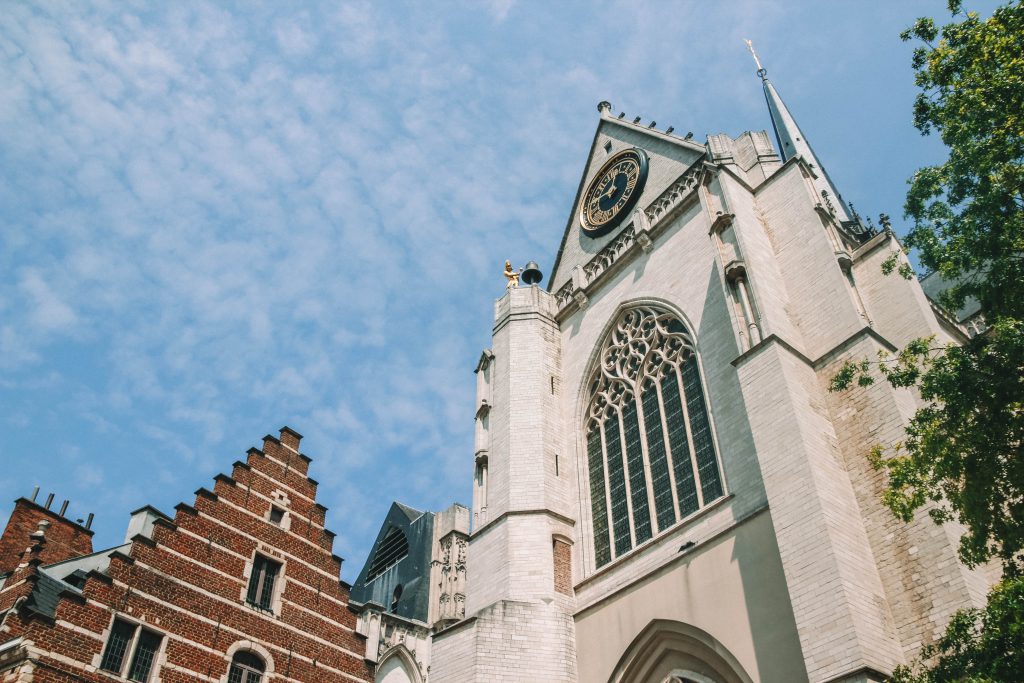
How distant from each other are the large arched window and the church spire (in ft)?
40.7

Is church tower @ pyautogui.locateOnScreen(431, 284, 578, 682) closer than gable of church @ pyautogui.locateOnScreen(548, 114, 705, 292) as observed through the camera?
Yes

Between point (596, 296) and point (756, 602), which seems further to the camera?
point (596, 296)

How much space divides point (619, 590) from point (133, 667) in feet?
24.4

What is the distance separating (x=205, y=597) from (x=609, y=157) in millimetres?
14431

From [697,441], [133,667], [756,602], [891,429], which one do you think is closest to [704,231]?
[697,441]

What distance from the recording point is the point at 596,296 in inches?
749

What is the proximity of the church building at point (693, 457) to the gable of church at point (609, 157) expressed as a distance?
3.8 inches

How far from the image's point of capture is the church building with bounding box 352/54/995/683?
1060 centimetres

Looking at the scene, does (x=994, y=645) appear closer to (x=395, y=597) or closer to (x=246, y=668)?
(x=246, y=668)

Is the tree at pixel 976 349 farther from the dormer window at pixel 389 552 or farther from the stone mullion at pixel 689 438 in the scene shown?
the dormer window at pixel 389 552

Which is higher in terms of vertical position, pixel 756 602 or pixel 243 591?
pixel 243 591

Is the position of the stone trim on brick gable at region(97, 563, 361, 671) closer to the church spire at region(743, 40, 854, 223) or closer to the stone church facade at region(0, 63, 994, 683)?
the stone church facade at region(0, 63, 994, 683)

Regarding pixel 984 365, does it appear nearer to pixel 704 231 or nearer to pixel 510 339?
pixel 704 231

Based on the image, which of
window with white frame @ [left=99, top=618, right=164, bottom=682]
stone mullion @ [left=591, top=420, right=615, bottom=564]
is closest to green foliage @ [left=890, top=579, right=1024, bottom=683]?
stone mullion @ [left=591, top=420, right=615, bottom=564]
